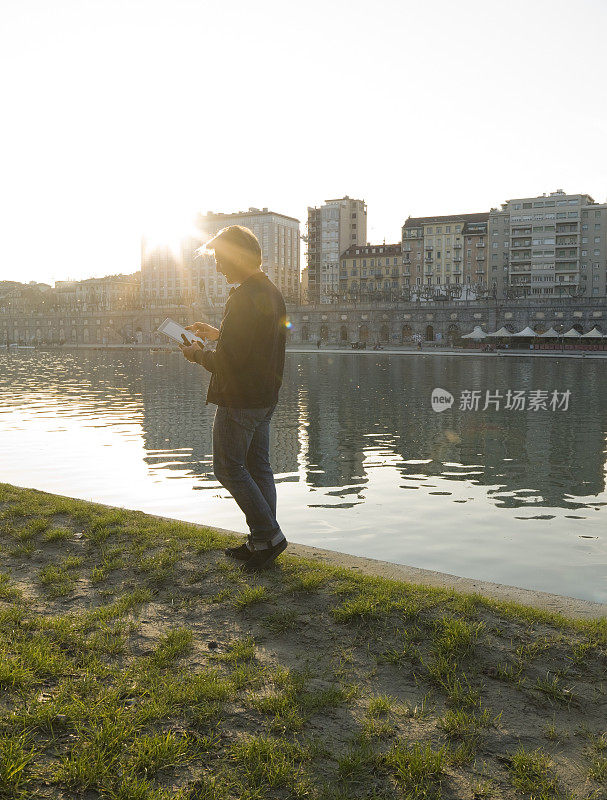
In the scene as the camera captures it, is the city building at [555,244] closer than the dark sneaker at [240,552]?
No

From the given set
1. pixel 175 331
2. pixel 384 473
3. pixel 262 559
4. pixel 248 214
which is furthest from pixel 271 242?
pixel 262 559

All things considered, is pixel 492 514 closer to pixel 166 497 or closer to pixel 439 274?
pixel 166 497

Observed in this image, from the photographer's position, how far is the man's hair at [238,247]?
17.4 feet

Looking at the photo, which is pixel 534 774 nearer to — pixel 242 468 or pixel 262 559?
pixel 262 559

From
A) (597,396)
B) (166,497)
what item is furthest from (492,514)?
(597,396)

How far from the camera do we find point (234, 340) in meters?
5.13

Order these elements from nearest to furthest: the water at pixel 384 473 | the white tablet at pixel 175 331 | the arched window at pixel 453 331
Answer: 1. the white tablet at pixel 175 331
2. the water at pixel 384 473
3. the arched window at pixel 453 331

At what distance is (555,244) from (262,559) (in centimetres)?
11091

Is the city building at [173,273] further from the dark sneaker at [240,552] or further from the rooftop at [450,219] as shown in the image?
the dark sneaker at [240,552]

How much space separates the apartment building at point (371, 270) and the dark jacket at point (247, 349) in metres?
114

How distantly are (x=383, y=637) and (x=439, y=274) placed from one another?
116 meters

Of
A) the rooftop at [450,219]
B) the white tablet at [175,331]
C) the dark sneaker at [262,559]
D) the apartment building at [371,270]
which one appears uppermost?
the rooftop at [450,219]

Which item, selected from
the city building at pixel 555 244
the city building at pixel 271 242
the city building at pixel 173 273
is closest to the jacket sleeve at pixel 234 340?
the city building at pixel 555 244

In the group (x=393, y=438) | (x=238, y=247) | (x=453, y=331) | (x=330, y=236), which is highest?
(x=330, y=236)
